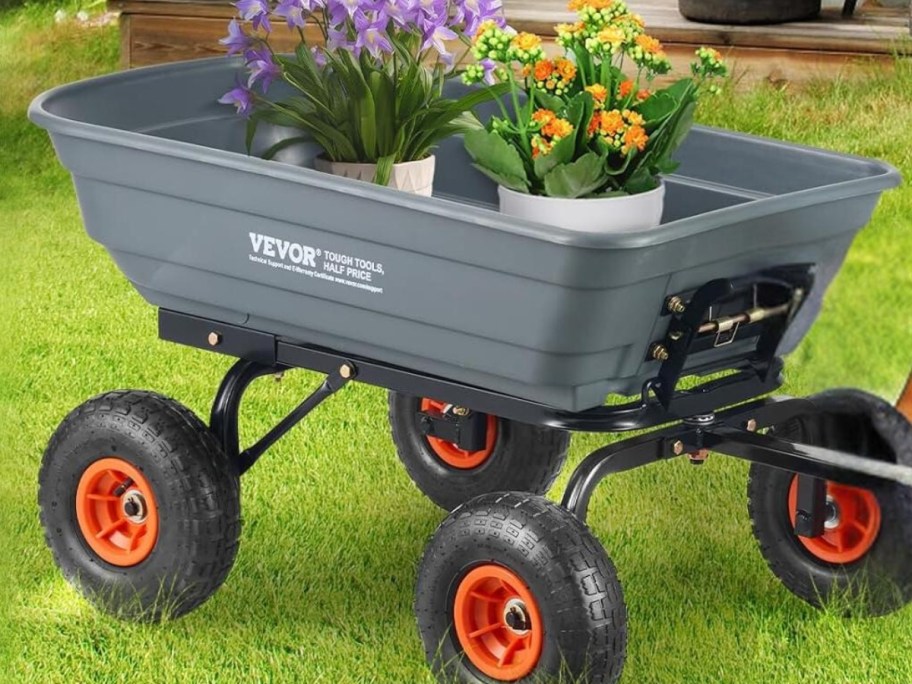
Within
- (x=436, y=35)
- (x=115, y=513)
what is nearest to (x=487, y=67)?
(x=436, y=35)

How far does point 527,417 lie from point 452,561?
0.19m

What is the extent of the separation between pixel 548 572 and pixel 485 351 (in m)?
0.26

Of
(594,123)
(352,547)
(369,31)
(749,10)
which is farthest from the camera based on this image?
(749,10)

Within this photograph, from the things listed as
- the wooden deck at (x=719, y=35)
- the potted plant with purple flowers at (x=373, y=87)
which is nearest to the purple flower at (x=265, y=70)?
the potted plant with purple flowers at (x=373, y=87)

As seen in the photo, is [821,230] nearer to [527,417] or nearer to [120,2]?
[527,417]

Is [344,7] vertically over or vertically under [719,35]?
over

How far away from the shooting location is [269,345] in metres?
2.22

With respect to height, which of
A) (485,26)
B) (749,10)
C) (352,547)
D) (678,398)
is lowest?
(352,547)

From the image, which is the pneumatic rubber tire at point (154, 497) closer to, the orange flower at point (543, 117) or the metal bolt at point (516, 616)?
the metal bolt at point (516, 616)

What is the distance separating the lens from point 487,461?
2678 mm

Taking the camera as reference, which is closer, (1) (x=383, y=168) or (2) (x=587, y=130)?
(2) (x=587, y=130)

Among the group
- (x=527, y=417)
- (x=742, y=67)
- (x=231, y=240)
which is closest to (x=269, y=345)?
(x=231, y=240)

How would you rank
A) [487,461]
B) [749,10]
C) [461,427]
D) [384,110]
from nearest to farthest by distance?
[384,110]
[461,427]
[487,461]
[749,10]

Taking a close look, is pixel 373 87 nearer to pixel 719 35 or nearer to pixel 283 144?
pixel 283 144
